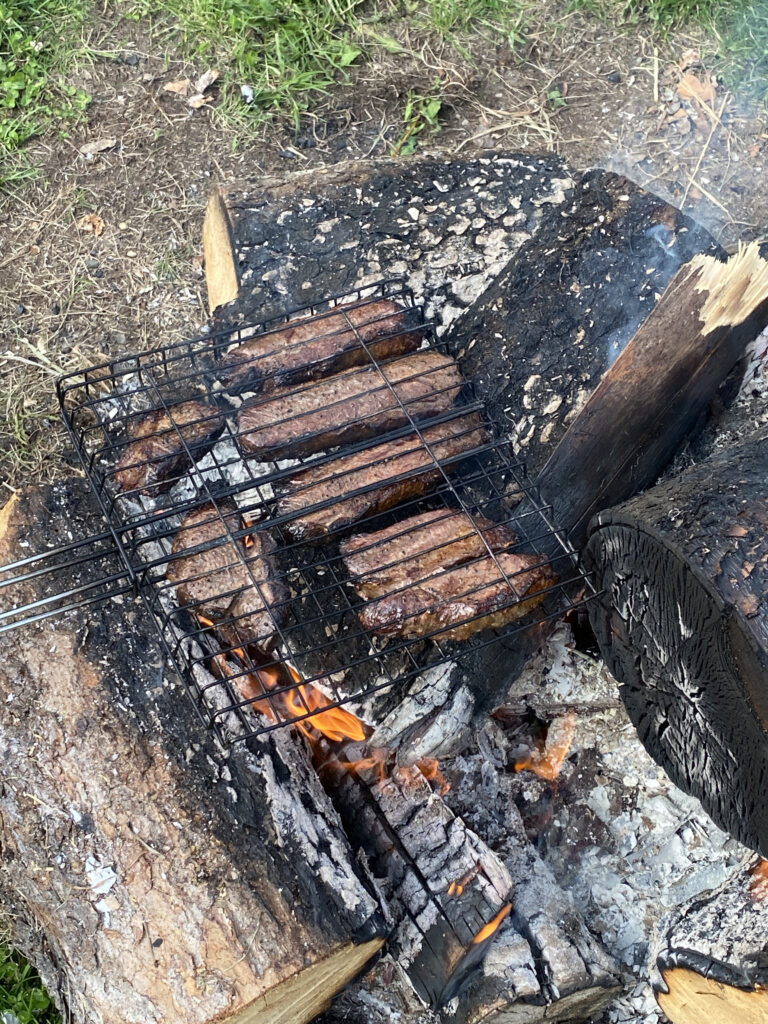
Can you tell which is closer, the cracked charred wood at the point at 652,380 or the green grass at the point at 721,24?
the cracked charred wood at the point at 652,380

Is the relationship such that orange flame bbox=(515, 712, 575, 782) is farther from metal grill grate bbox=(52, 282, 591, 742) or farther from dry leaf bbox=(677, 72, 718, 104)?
dry leaf bbox=(677, 72, 718, 104)

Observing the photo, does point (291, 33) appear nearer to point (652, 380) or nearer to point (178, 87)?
point (178, 87)

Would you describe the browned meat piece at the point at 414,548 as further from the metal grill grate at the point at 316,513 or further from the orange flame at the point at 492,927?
the orange flame at the point at 492,927

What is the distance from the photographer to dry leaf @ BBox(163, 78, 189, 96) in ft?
16.4

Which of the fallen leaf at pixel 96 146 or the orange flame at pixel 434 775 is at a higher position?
the fallen leaf at pixel 96 146

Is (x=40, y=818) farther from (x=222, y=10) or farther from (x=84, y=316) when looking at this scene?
(x=222, y=10)

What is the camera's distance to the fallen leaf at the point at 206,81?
16.3ft

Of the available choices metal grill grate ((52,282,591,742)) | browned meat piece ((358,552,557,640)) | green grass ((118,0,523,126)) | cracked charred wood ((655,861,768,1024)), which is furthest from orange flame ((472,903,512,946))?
green grass ((118,0,523,126))

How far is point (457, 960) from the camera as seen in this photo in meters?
2.67

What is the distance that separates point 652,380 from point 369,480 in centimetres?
109

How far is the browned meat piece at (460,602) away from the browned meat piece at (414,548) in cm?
5

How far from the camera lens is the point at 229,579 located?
108 inches

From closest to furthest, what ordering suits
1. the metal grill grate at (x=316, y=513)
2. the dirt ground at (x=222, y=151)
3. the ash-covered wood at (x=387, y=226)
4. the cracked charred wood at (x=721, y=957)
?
the cracked charred wood at (x=721, y=957) → the metal grill grate at (x=316, y=513) → the ash-covered wood at (x=387, y=226) → the dirt ground at (x=222, y=151)

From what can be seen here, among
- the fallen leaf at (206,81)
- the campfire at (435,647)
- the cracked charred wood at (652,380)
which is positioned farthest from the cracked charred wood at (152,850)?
the fallen leaf at (206,81)
